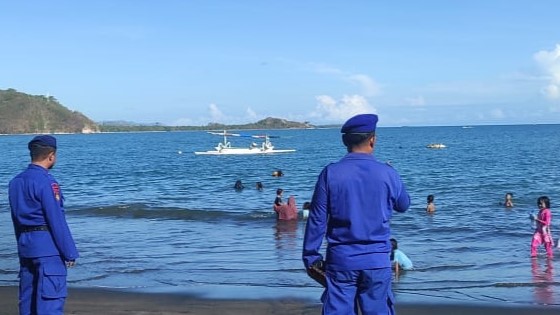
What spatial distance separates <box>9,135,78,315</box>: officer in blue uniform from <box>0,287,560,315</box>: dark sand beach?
300 centimetres

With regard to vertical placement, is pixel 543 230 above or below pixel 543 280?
above

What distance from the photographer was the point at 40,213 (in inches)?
234

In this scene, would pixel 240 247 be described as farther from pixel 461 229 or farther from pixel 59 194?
pixel 59 194

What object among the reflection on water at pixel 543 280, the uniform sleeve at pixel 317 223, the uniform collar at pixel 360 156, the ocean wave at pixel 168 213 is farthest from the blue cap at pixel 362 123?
the ocean wave at pixel 168 213

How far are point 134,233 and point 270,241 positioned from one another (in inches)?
169

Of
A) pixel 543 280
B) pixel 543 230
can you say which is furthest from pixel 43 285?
pixel 543 230

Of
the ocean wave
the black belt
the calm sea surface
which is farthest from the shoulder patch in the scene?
the ocean wave

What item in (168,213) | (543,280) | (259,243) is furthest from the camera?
(168,213)

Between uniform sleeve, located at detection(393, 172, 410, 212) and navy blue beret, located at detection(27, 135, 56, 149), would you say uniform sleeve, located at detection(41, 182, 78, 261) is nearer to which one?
navy blue beret, located at detection(27, 135, 56, 149)

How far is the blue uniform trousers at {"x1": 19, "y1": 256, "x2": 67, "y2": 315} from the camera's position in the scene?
597 centimetres

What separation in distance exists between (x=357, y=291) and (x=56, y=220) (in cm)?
252

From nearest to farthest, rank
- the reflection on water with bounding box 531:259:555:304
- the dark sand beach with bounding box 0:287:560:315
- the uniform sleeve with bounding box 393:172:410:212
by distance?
1. the uniform sleeve with bounding box 393:172:410:212
2. the dark sand beach with bounding box 0:287:560:315
3. the reflection on water with bounding box 531:259:555:304

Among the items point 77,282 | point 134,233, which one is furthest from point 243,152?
point 77,282

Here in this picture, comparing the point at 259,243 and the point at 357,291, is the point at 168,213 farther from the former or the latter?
the point at 357,291
